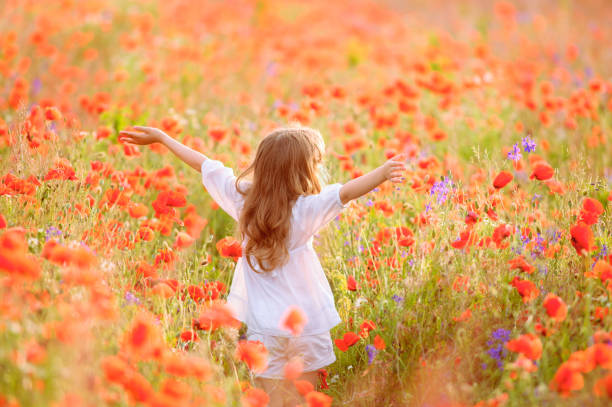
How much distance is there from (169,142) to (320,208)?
837mm

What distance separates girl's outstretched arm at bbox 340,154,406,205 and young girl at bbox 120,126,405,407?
19 centimetres

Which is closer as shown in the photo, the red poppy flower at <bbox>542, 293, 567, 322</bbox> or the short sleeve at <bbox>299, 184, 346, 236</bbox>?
the red poppy flower at <bbox>542, 293, 567, 322</bbox>

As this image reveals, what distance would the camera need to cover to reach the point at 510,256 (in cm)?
263

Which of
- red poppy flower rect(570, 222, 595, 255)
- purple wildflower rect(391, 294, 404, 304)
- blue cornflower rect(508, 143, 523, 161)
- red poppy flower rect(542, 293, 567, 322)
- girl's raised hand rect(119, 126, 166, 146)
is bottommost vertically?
purple wildflower rect(391, 294, 404, 304)

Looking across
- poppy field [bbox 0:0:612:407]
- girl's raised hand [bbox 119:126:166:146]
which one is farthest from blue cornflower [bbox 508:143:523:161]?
girl's raised hand [bbox 119:126:166:146]

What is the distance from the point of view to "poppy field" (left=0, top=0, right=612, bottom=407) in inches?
72.0

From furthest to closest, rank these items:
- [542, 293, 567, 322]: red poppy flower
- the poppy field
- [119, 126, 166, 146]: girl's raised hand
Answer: [119, 126, 166, 146]: girl's raised hand → [542, 293, 567, 322]: red poppy flower → the poppy field

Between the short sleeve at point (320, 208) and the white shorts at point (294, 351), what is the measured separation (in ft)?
1.48

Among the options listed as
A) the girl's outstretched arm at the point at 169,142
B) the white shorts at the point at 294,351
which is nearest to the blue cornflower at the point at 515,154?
the white shorts at the point at 294,351

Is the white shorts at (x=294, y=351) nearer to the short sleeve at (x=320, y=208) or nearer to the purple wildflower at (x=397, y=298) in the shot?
the purple wildflower at (x=397, y=298)

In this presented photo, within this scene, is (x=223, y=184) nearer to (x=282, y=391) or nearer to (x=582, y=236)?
(x=282, y=391)

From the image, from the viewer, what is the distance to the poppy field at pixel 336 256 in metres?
1.83

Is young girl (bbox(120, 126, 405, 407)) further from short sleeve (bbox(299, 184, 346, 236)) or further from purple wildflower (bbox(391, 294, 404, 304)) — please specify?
purple wildflower (bbox(391, 294, 404, 304))

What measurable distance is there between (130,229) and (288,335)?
4.13 ft
